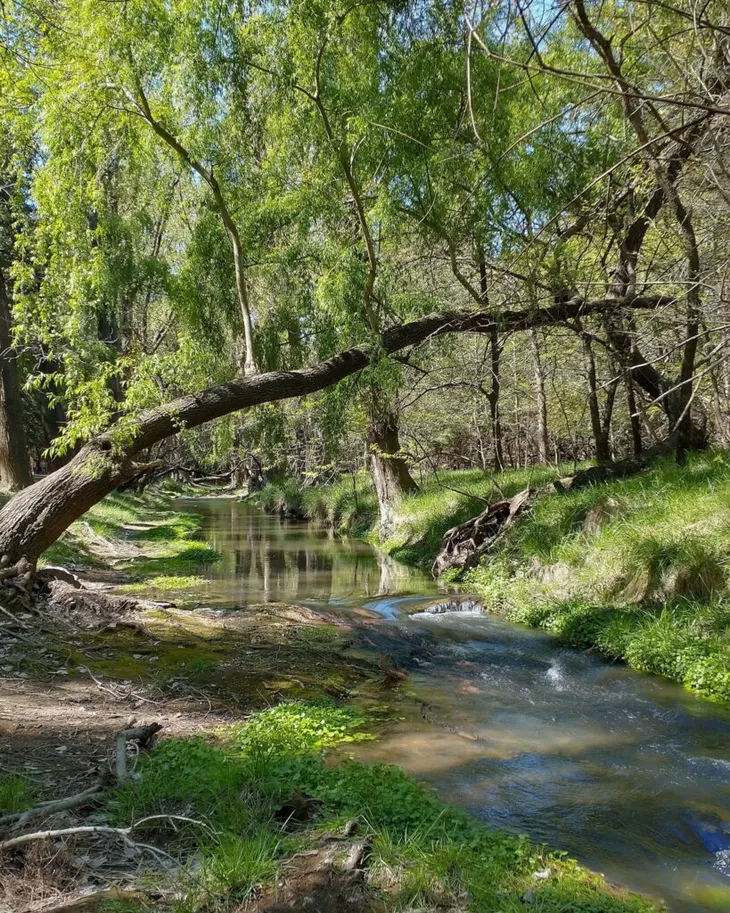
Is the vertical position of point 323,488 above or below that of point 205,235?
below

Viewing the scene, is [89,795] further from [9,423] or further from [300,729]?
[9,423]

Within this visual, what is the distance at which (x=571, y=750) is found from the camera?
510cm

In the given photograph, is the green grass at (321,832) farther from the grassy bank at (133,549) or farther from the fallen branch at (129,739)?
the grassy bank at (133,549)

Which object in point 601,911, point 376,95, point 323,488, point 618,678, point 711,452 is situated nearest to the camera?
point 601,911

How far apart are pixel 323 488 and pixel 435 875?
24198mm

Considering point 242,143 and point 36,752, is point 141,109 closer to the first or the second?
point 242,143

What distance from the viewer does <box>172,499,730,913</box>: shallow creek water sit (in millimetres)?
3779

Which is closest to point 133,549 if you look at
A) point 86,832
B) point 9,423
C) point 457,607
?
point 9,423

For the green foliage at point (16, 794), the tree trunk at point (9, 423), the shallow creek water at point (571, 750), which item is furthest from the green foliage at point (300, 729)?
the tree trunk at point (9, 423)

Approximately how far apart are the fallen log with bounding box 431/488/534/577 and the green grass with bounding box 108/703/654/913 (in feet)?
26.9

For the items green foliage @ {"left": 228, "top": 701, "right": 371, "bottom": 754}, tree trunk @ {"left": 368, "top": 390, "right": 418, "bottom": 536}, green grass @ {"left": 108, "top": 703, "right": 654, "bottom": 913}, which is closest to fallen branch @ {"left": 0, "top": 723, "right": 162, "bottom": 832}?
green grass @ {"left": 108, "top": 703, "right": 654, "bottom": 913}

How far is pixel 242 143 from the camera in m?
9.10

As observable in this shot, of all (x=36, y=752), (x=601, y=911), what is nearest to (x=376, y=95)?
(x=36, y=752)

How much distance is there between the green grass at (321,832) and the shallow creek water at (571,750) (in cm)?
40
